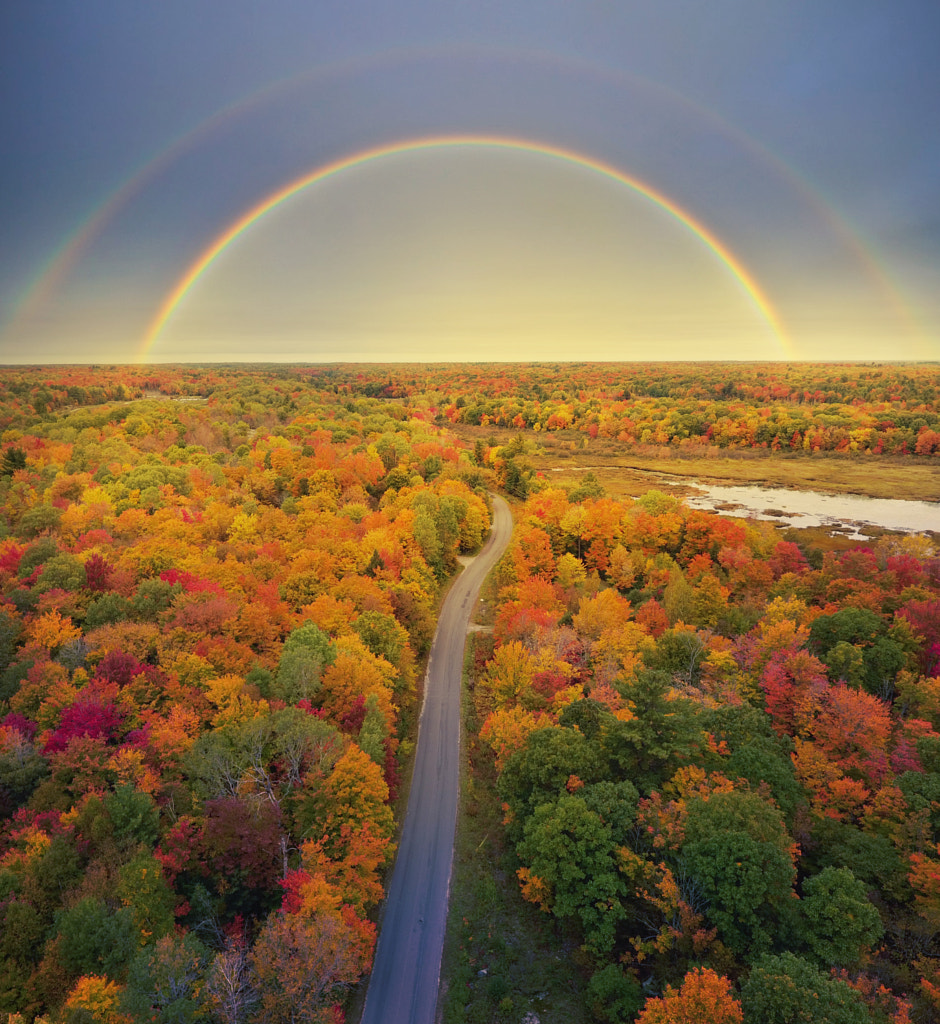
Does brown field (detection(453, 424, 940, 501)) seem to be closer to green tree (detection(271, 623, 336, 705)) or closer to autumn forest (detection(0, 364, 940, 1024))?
autumn forest (detection(0, 364, 940, 1024))

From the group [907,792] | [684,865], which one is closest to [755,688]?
[907,792]

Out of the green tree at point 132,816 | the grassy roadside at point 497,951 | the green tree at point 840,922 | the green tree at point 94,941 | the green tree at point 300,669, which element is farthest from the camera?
the green tree at point 300,669

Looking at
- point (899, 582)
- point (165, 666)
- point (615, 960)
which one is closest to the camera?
point (615, 960)

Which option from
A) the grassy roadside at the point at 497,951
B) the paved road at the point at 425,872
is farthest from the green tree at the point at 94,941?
the grassy roadside at the point at 497,951

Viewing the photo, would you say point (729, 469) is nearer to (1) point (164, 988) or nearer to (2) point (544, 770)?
(2) point (544, 770)

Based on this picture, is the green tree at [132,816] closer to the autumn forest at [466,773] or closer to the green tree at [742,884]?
the autumn forest at [466,773]

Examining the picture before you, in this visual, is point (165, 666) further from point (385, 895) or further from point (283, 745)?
point (385, 895)
